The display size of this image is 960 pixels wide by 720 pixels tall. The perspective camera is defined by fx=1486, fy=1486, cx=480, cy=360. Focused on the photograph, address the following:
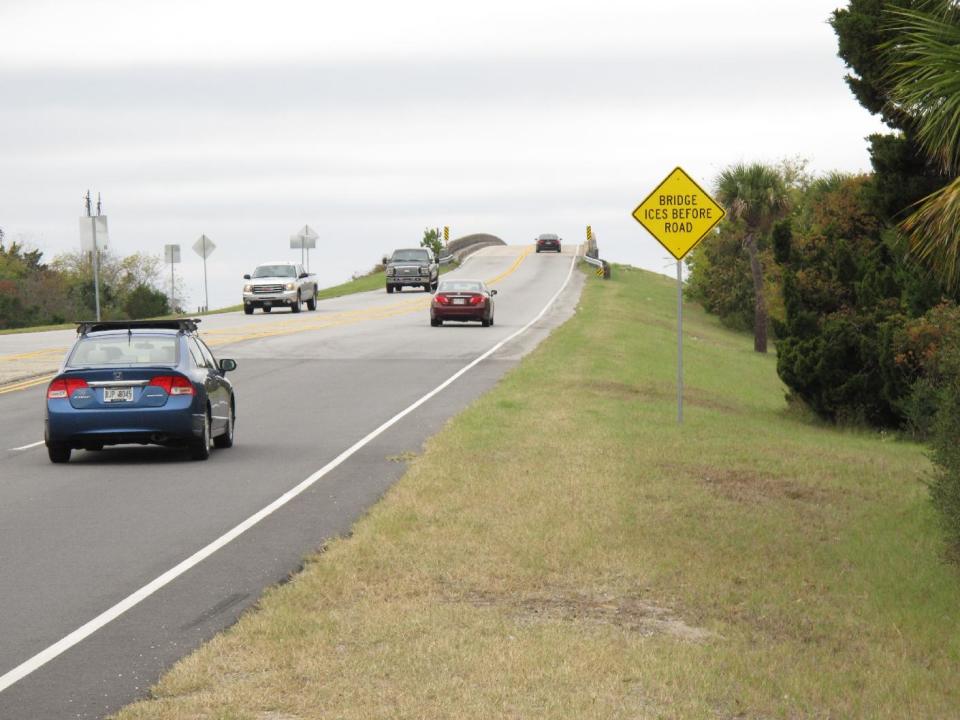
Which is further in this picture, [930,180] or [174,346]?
[930,180]

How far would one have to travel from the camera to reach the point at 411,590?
9.52 metres

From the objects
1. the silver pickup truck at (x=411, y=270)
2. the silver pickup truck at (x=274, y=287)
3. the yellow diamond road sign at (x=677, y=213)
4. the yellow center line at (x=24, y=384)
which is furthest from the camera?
the silver pickup truck at (x=411, y=270)

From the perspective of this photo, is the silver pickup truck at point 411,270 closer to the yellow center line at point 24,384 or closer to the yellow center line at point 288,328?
the yellow center line at point 288,328

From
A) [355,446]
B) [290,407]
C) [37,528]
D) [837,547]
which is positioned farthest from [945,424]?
[290,407]

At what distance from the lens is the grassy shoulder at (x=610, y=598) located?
7.14m

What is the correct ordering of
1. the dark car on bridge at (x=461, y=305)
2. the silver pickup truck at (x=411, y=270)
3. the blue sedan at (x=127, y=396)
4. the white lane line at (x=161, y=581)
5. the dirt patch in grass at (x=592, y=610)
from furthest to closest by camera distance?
1. the silver pickup truck at (x=411, y=270)
2. the dark car on bridge at (x=461, y=305)
3. the blue sedan at (x=127, y=396)
4. the dirt patch in grass at (x=592, y=610)
5. the white lane line at (x=161, y=581)

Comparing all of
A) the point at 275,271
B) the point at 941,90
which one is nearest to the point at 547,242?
the point at 275,271

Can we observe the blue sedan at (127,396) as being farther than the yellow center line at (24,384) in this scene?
No

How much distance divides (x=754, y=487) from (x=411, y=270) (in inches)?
2323

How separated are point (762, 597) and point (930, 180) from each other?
41.0ft

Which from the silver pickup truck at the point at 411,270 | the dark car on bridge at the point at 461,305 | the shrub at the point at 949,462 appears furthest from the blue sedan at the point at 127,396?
the silver pickup truck at the point at 411,270

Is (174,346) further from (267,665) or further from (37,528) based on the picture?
(267,665)

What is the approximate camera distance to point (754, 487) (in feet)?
48.1

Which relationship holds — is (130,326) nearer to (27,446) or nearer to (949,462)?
(27,446)
